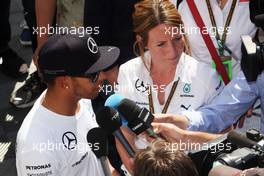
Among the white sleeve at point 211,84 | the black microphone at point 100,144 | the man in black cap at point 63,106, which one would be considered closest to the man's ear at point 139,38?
the white sleeve at point 211,84

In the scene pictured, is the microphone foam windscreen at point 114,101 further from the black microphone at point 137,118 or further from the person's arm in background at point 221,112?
the person's arm in background at point 221,112

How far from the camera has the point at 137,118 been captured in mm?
2395

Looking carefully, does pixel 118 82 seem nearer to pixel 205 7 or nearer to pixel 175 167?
pixel 205 7

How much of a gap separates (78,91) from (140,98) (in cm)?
63

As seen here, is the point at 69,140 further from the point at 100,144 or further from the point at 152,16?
the point at 152,16

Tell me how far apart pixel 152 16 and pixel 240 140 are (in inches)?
51.3

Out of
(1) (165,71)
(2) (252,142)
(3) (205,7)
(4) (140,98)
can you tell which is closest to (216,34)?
(3) (205,7)

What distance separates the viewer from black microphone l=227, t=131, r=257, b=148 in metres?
1.99

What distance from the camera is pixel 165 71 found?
320cm

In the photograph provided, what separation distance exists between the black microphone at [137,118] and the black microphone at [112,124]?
0.06 metres

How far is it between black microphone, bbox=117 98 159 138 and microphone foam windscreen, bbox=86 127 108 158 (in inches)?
5.4

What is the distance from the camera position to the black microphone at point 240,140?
1994mm

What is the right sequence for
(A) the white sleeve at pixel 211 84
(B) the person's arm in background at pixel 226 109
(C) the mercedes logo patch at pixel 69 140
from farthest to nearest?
1. (A) the white sleeve at pixel 211 84
2. (B) the person's arm in background at pixel 226 109
3. (C) the mercedes logo patch at pixel 69 140

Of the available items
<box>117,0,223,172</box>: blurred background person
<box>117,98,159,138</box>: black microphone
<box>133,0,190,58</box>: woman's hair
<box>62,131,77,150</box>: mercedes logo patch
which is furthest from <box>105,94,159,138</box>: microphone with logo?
<box>133,0,190,58</box>: woman's hair
